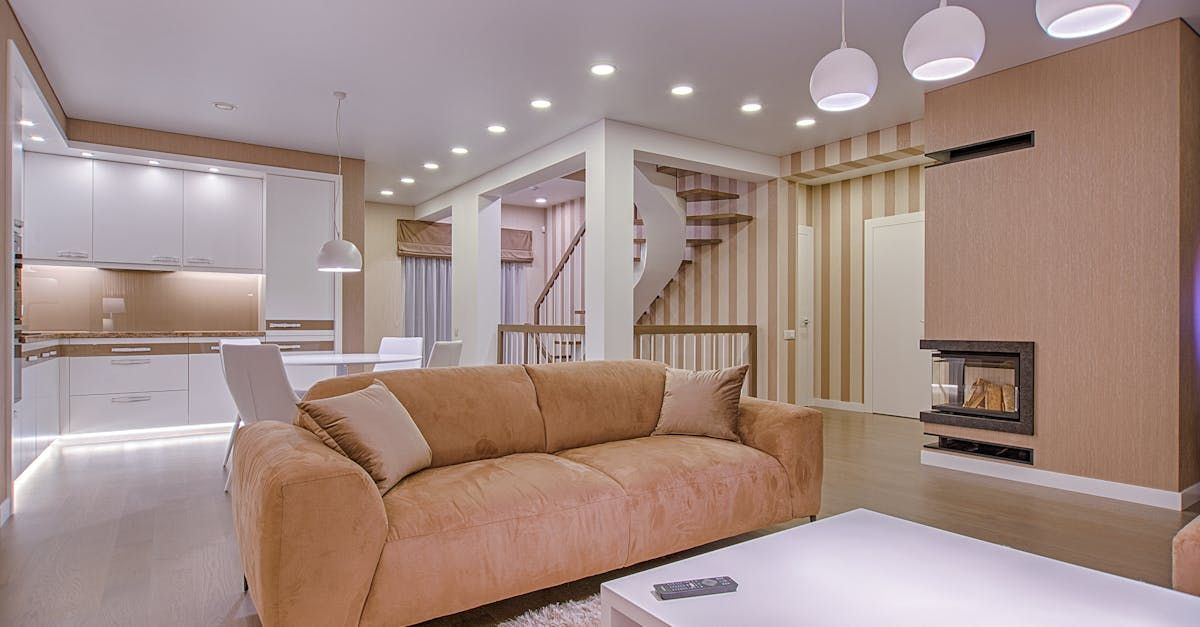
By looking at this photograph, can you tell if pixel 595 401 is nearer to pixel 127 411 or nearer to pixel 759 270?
pixel 759 270

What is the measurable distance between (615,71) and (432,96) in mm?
1425

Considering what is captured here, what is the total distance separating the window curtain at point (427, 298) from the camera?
359 inches

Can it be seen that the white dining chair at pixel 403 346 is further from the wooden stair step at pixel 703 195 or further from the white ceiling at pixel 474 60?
Answer: the wooden stair step at pixel 703 195

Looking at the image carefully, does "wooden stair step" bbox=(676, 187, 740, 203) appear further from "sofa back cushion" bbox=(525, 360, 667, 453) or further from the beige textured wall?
"sofa back cushion" bbox=(525, 360, 667, 453)

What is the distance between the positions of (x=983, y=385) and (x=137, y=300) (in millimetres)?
7210

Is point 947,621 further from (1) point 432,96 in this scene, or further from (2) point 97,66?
(2) point 97,66

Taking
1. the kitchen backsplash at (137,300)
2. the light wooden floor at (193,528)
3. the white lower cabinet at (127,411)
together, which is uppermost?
the kitchen backsplash at (137,300)

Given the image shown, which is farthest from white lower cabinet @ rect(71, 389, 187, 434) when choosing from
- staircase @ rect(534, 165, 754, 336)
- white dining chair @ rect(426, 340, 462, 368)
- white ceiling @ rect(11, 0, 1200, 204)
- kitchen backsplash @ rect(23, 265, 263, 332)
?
staircase @ rect(534, 165, 754, 336)

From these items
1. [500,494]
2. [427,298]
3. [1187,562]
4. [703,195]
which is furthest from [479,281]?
[1187,562]

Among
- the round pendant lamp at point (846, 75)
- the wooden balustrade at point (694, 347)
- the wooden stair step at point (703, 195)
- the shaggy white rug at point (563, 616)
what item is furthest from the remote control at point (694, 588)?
the wooden stair step at point (703, 195)

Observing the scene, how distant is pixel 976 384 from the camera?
448cm

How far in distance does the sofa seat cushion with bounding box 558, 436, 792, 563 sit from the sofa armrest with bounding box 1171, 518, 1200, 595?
1.37 meters

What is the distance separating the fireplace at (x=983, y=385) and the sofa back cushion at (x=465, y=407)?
314 centimetres

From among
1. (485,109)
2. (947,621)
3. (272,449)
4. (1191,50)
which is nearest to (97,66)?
(485,109)
